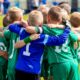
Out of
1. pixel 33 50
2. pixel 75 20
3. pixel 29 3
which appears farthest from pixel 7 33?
pixel 29 3

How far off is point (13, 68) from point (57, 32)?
77cm

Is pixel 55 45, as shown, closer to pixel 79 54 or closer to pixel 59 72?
pixel 59 72

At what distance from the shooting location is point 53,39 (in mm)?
5336

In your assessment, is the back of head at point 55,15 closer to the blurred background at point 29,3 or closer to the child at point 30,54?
the child at point 30,54

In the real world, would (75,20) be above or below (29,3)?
above

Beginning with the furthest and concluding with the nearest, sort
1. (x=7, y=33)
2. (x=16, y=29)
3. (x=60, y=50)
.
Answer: (x=7, y=33)
(x=60, y=50)
(x=16, y=29)

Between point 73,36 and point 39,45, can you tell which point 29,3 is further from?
point 39,45

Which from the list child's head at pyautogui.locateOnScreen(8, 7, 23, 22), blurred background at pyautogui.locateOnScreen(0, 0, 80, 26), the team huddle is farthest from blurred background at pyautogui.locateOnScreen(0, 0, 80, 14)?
the team huddle

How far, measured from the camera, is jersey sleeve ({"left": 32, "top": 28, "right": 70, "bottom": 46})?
532 centimetres

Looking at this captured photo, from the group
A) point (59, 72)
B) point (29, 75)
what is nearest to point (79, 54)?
point (59, 72)

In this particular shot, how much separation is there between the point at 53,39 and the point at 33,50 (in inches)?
11.8

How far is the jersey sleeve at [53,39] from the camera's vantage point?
209 inches

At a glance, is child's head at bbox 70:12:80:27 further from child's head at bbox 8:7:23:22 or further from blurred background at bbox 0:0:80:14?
blurred background at bbox 0:0:80:14

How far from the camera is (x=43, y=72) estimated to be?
21.0ft
